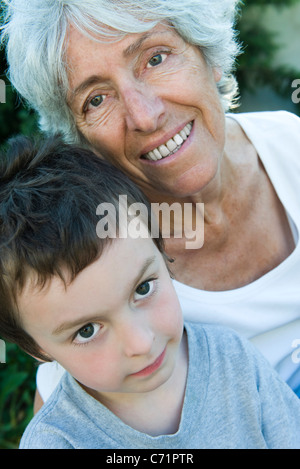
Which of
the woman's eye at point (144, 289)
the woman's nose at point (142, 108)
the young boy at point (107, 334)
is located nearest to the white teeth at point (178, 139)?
the woman's nose at point (142, 108)

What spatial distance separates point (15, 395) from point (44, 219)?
226 centimetres

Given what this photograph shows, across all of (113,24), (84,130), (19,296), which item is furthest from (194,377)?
(113,24)

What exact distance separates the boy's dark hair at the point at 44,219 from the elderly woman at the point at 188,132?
34cm

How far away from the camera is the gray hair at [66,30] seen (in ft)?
6.07

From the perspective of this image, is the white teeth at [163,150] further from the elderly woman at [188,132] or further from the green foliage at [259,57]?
the green foliage at [259,57]

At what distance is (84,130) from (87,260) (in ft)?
2.50

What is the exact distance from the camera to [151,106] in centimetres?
194

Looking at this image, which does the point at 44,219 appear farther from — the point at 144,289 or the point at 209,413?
the point at 209,413

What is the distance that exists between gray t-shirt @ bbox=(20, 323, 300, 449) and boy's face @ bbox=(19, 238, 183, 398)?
157 mm

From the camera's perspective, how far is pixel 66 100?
6.70 feet

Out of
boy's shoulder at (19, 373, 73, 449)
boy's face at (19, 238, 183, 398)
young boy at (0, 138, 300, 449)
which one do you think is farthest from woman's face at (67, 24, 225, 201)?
boy's shoulder at (19, 373, 73, 449)

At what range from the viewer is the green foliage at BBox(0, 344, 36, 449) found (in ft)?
10.9

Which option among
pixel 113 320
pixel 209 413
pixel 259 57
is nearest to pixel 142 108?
pixel 113 320
